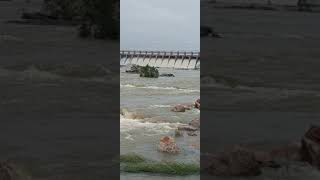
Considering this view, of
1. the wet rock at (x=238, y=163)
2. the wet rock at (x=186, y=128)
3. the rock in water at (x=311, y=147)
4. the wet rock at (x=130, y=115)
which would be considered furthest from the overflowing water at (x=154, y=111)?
the rock in water at (x=311, y=147)

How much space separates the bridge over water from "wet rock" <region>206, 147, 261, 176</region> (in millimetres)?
3453

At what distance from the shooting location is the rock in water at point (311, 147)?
5320mm

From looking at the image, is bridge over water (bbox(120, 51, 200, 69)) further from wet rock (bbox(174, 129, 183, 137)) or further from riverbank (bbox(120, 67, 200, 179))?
wet rock (bbox(174, 129, 183, 137))

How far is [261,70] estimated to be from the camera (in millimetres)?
5391

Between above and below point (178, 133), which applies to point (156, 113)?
above

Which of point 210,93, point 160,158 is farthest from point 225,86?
point 160,158

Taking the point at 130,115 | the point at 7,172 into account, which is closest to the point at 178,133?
the point at 130,115

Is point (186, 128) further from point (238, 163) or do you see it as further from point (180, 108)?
point (238, 163)

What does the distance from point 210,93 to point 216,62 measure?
338 millimetres

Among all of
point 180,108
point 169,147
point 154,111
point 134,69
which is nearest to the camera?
point 169,147

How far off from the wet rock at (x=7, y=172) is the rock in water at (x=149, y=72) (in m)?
4.51

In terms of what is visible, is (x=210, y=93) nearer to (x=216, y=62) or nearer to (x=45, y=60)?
(x=216, y=62)

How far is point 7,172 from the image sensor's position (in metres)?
5.32

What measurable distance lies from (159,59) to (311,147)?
4353mm
